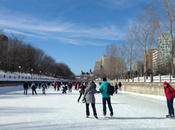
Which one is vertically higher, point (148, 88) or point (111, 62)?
point (111, 62)

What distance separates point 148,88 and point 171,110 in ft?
51.3

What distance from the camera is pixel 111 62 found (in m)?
64.5

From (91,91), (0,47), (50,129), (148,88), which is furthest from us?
(0,47)

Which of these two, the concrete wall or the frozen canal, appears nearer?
the frozen canal

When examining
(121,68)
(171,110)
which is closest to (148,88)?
(171,110)

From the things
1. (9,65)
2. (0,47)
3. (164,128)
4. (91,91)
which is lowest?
(164,128)

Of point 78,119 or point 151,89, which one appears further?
point 151,89

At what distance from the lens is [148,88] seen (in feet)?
76.1

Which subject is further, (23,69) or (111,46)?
(23,69)

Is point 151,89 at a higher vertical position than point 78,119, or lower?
higher

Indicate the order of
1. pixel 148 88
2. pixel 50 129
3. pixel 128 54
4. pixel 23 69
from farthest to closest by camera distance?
pixel 23 69
pixel 128 54
pixel 148 88
pixel 50 129

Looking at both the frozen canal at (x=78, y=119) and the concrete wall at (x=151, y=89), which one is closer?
the frozen canal at (x=78, y=119)

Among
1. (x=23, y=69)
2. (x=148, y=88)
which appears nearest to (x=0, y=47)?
(x=23, y=69)

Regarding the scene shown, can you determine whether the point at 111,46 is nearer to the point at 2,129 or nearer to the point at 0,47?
the point at 0,47
